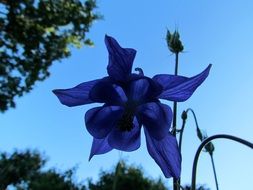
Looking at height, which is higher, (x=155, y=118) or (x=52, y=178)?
(x=52, y=178)

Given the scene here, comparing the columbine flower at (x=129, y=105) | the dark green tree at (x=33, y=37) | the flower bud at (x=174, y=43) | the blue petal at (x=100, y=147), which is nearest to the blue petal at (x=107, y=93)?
the columbine flower at (x=129, y=105)

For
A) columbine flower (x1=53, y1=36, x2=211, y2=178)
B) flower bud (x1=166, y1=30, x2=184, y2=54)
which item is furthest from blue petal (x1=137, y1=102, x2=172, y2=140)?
flower bud (x1=166, y1=30, x2=184, y2=54)

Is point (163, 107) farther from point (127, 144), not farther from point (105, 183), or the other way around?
point (105, 183)

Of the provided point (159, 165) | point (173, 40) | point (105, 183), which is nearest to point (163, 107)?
point (159, 165)

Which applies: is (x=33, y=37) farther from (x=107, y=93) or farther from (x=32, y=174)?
(x=32, y=174)

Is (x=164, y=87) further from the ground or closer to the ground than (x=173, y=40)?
closer to the ground

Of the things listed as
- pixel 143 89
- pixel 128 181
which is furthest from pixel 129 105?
pixel 128 181

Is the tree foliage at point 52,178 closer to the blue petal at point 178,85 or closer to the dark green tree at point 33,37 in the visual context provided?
the dark green tree at point 33,37
